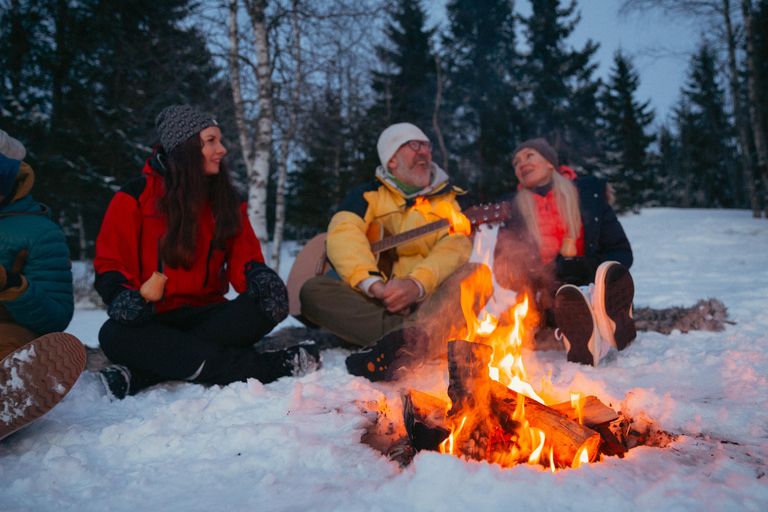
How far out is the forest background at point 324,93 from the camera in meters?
7.23

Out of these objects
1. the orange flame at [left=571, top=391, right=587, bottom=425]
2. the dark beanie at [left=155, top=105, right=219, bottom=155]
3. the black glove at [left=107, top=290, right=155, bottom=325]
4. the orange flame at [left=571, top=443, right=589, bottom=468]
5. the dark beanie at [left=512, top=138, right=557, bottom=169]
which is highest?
the dark beanie at [left=155, top=105, right=219, bottom=155]

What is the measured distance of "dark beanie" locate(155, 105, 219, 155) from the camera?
2.61 meters

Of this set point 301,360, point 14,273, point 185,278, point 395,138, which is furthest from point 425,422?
point 395,138

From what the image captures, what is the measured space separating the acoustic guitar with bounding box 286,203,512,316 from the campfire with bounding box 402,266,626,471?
165cm

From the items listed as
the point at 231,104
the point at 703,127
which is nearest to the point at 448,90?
the point at 231,104

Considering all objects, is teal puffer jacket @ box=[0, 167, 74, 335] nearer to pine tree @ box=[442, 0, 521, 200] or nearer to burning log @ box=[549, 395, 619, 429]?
burning log @ box=[549, 395, 619, 429]

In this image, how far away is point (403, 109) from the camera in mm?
17328

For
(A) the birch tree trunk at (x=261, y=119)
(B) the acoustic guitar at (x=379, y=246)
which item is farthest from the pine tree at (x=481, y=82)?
(B) the acoustic guitar at (x=379, y=246)

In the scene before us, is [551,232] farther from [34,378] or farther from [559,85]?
[559,85]

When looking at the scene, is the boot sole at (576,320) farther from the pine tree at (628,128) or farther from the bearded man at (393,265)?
the pine tree at (628,128)

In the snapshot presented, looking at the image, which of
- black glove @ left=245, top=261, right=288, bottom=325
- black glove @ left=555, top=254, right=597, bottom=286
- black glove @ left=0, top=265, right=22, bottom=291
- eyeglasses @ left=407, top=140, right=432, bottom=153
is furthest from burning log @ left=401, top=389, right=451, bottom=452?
eyeglasses @ left=407, top=140, right=432, bottom=153

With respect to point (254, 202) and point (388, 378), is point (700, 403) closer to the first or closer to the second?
point (388, 378)

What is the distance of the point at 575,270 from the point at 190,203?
249 centimetres

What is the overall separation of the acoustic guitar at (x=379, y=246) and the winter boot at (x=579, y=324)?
2.94 ft
